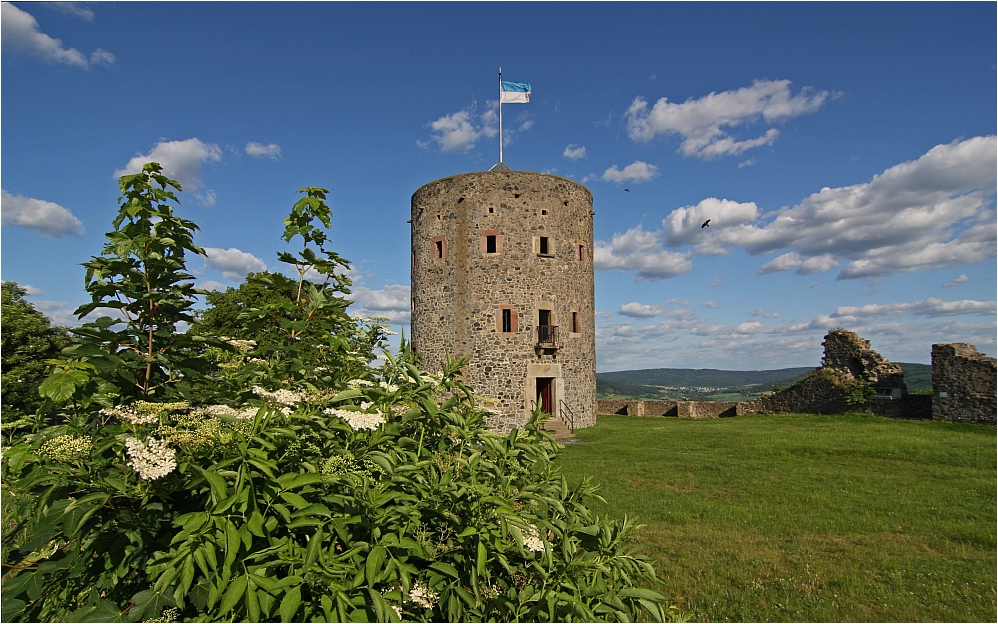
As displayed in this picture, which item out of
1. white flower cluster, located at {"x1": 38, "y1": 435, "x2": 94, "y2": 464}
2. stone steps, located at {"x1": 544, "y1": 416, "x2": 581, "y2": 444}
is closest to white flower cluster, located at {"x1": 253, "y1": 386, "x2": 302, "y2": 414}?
white flower cluster, located at {"x1": 38, "y1": 435, "x2": 94, "y2": 464}

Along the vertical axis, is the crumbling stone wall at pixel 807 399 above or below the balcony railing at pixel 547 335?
below

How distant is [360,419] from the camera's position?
2.39 m

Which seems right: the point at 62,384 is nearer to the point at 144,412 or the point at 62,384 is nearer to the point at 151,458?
the point at 144,412

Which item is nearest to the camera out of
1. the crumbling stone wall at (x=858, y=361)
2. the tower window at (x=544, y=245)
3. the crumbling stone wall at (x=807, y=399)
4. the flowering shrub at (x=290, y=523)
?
the flowering shrub at (x=290, y=523)

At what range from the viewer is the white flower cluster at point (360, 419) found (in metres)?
2.36

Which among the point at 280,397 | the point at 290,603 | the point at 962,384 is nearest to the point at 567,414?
the point at 962,384

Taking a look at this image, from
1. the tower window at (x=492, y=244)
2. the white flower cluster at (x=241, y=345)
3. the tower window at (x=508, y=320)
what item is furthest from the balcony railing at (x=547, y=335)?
the white flower cluster at (x=241, y=345)

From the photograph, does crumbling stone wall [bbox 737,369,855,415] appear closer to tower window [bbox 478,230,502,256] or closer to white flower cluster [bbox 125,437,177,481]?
tower window [bbox 478,230,502,256]

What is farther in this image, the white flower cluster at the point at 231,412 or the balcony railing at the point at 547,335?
the balcony railing at the point at 547,335

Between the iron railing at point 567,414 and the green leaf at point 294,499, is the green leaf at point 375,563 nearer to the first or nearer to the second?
the green leaf at point 294,499

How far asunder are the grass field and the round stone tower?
651 cm

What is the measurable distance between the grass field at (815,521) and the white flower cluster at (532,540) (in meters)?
1.09

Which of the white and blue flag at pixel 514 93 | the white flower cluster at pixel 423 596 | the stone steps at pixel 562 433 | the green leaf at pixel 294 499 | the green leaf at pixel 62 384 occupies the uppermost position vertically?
the white and blue flag at pixel 514 93

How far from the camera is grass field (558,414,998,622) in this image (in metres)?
5.61
